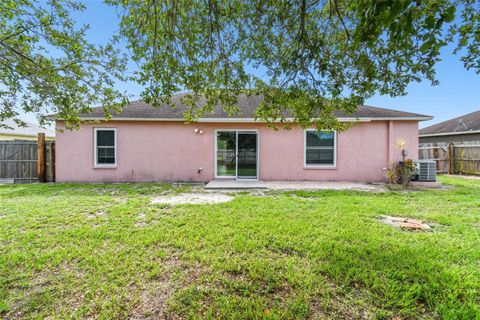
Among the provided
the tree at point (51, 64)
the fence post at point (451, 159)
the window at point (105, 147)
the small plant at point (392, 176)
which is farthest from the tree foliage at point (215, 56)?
the fence post at point (451, 159)

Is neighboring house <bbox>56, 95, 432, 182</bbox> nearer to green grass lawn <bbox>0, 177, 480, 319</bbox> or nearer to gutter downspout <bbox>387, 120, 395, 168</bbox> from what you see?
gutter downspout <bbox>387, 120, 395, 168</bbox>

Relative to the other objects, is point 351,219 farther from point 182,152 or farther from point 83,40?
point 182,152

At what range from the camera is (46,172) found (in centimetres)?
1006

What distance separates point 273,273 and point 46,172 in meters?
11.6

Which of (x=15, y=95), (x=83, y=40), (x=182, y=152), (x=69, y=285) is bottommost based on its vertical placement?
(x=69, y=285)

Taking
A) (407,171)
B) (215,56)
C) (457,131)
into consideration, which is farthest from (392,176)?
(457,131)

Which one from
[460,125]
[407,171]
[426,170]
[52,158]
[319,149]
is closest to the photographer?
[407,171]

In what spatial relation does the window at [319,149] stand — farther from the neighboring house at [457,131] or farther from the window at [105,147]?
the neighboring house at [457,131]

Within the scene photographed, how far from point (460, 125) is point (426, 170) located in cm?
1173

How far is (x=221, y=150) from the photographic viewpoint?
10.3 meters

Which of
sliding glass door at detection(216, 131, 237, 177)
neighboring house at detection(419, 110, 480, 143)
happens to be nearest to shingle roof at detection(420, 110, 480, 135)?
neighboring house at detection(419, 110, 480, 143)

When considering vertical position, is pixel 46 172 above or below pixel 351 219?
above

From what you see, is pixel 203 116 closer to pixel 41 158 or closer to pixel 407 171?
pixel 41 158

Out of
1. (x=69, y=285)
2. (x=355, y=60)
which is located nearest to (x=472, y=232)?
(x=355, y=60)
